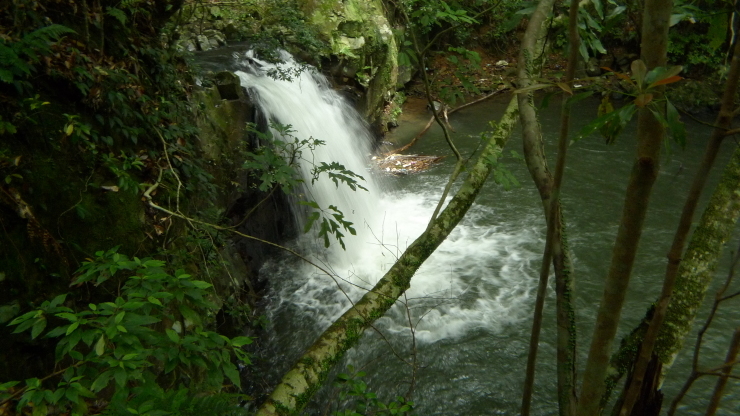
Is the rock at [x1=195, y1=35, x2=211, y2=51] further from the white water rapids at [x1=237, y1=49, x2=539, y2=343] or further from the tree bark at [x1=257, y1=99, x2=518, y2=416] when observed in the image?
the tree bark at [x1=257, y1=99, x2=518, y2=416]

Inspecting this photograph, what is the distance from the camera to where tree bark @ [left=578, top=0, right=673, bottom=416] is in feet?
3.64

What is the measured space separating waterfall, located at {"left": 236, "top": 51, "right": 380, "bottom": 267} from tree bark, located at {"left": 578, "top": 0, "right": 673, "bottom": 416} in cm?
428

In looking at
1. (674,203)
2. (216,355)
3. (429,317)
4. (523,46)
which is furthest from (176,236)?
(674,203)

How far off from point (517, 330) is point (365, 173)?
4254 millimetres

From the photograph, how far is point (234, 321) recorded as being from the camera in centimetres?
436

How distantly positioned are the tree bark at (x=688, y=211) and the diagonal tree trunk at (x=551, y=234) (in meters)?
0.33

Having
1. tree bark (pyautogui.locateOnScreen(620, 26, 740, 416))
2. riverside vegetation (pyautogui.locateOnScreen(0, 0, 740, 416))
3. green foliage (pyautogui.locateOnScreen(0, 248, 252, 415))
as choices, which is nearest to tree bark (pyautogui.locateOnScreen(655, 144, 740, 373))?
riverside vegetation (pyautogui.locateOnScreen(0, 0, 740, 416))

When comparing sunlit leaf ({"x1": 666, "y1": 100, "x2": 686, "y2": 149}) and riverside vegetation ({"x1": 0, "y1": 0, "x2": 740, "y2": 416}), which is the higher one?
sunlit leaf ({"x1": 666, "y1": 100, "x2": 686, "y2": 149})

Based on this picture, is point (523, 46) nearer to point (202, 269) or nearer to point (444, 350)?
point (202, 269)

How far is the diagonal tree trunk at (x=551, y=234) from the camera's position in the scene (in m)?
1.87

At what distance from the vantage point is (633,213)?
1272 millimetres

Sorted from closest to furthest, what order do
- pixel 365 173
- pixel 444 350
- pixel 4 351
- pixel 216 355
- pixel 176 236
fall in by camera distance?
pixel 216 355
pixel 4 351
pixel 176 236
pixel 444 350
pixel 365 173

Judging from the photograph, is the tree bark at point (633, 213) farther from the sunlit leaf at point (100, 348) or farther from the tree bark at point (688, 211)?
the sunlit leaf at point (100, 348)

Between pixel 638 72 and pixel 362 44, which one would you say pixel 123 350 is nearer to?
pixel 638 72
